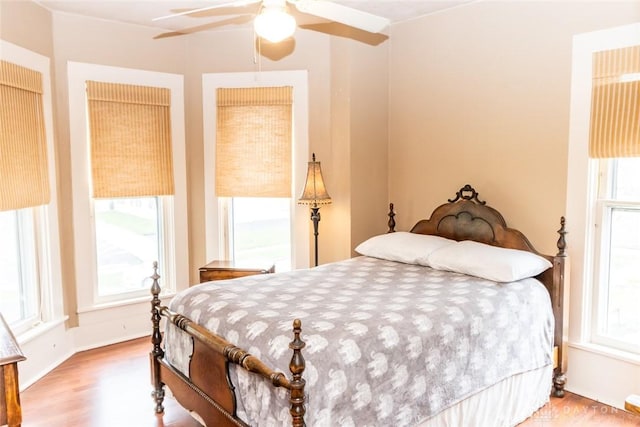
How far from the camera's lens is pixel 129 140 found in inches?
163

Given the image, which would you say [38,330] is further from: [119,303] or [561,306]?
[561,306]

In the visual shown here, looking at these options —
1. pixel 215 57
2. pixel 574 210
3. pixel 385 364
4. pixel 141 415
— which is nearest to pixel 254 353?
pixel 385 364

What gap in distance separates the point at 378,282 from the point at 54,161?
105 inches

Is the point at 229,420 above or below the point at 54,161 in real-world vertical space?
below

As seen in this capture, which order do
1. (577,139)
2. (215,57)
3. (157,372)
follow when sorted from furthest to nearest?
(215,57), (577,139), (157,372)

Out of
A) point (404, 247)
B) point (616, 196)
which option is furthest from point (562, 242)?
point (404, 247)

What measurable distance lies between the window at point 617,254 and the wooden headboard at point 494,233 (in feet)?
0.77

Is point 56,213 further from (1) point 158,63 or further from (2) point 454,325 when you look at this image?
(2) point 454,325

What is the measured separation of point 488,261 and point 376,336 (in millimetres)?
1185

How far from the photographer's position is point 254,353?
82.6 inches

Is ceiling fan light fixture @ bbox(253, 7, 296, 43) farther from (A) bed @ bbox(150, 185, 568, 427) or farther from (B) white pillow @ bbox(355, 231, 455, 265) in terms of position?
(B) white pillow @ bbox(355, 231, 455, 265)

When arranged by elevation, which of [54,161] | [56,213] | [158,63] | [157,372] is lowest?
[157,372]

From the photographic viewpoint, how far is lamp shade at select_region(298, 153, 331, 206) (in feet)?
13.1

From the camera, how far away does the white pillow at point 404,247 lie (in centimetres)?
344
